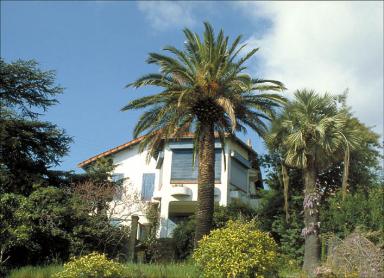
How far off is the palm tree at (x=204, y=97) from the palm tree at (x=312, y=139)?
0.90 meters

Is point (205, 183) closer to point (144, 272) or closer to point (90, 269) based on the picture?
point (144, 272)

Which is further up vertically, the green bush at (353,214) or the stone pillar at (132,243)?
the green bush at (353,214)

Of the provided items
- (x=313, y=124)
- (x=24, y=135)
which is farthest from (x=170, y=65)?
(x=24, y=135)

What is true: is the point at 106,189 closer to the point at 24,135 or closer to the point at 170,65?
the point at 24,135

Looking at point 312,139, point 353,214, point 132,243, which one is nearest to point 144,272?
point 132,243

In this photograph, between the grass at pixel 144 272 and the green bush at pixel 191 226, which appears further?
the green bush at pixel 191 226

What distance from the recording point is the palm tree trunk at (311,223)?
2283 cm

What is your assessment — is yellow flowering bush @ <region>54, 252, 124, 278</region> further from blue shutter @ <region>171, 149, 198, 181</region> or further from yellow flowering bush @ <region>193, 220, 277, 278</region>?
blue shutter @ <region>171, 149, 198, 181</region>

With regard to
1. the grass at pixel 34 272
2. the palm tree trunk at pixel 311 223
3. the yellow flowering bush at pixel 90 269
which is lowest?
the grass at pixel 34 272

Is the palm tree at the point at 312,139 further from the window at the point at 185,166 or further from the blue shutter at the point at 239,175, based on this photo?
the blue shutter at the point at 239,175

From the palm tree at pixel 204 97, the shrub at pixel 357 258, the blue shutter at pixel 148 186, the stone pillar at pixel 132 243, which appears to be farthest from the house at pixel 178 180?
the shrub at pixel 357 258

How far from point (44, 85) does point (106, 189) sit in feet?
21.2

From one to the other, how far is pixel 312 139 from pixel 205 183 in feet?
15.8

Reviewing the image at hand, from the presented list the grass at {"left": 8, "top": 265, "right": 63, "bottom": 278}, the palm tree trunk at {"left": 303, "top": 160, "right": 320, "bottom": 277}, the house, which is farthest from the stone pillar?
the palm tree trunk at {"left": 303, "top": 160, "right": 320, "bottom": 277}
